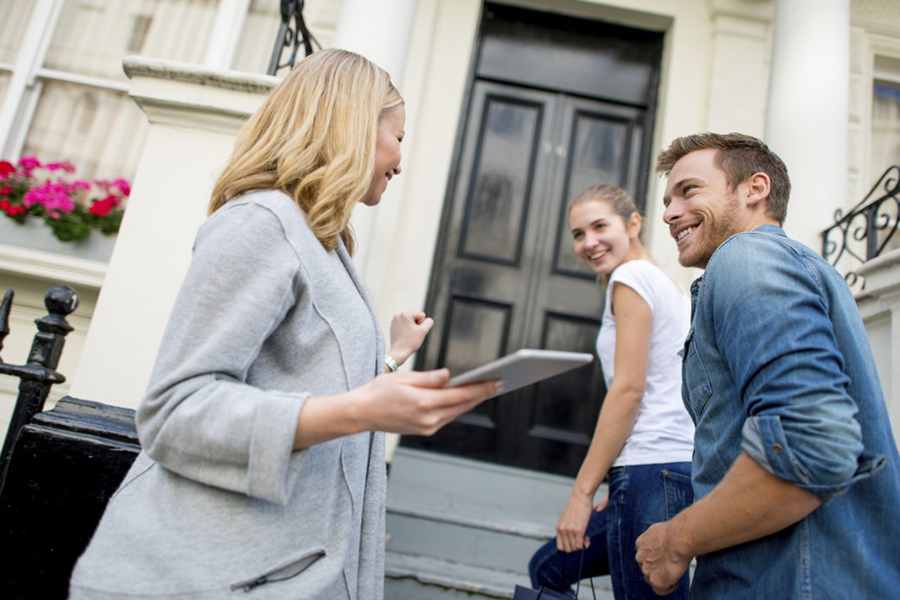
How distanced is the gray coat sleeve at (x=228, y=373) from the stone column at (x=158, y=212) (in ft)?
4.49

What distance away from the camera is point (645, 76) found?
5.09 meters

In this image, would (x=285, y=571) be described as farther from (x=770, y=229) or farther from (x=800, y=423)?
(x=770, y=229)

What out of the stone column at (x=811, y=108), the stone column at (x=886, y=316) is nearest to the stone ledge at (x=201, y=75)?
the stone column at (x=886, y=316)

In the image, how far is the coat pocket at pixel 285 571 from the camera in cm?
100

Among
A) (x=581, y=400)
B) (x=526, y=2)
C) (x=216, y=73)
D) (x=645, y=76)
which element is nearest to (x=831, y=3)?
(x=645, y=76)

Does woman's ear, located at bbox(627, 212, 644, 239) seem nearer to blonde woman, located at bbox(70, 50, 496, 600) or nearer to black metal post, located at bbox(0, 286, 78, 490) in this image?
blonde woman, located at bbox(70, 50, 496, 600)

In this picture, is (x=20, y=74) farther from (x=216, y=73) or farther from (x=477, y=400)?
(x=477, y=400)

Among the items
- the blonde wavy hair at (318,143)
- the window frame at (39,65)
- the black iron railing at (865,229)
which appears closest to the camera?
the blonde wavy hair at (318,143)

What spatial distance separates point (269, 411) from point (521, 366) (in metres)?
0.39

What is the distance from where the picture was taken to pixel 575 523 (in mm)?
2094

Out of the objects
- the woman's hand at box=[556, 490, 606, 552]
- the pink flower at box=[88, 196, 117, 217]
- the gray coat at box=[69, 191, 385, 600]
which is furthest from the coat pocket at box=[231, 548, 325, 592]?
the pink flower at box=[88, 196, 117, 217]

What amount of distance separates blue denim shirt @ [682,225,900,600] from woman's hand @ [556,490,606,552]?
750mm

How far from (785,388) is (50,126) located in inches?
208

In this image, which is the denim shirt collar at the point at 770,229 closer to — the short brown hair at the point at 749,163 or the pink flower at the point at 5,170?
the short brown hair at the point at 749,163
